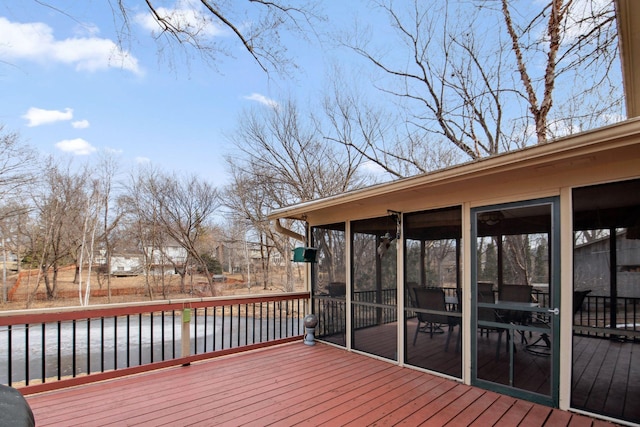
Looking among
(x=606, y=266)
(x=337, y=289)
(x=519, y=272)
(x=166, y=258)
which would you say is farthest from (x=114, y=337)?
(x=166, y=258)

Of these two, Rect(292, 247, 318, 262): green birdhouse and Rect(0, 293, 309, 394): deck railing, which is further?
Rect(292, 247, 318, 262): green birdhouse

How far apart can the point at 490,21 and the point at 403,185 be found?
7201 mm

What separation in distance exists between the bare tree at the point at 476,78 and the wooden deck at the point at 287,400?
6.25m

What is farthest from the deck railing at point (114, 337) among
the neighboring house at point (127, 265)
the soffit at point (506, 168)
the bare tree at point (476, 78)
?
the neighboring house at point (127, 265)

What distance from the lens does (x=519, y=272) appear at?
292cm

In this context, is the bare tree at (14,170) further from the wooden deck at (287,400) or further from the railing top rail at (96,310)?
the wooden deck at (287,400)

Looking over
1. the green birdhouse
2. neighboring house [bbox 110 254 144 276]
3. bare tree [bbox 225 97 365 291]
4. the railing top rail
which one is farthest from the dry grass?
the railing top rail

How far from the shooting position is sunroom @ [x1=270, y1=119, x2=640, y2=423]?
239 centimetres

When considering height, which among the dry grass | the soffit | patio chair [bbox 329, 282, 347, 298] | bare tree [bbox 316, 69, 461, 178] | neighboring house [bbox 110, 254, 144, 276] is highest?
bare tree [bbox 316, 69, 461, 178]

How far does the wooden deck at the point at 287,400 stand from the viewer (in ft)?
8.18

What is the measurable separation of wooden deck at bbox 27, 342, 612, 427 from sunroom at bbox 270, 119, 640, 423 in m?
0.29

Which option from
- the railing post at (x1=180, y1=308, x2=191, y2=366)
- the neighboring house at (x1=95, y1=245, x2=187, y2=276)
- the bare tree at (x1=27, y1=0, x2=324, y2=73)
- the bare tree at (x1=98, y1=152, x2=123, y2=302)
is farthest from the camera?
the neighboring house at (x1=95, y1=245, x2=187, y2=276)

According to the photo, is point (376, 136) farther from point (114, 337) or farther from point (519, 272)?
point (114, 337)

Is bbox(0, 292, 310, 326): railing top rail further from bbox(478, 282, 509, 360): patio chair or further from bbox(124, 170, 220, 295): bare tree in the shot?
bbox(124, 170, 220, 295): bare tree
